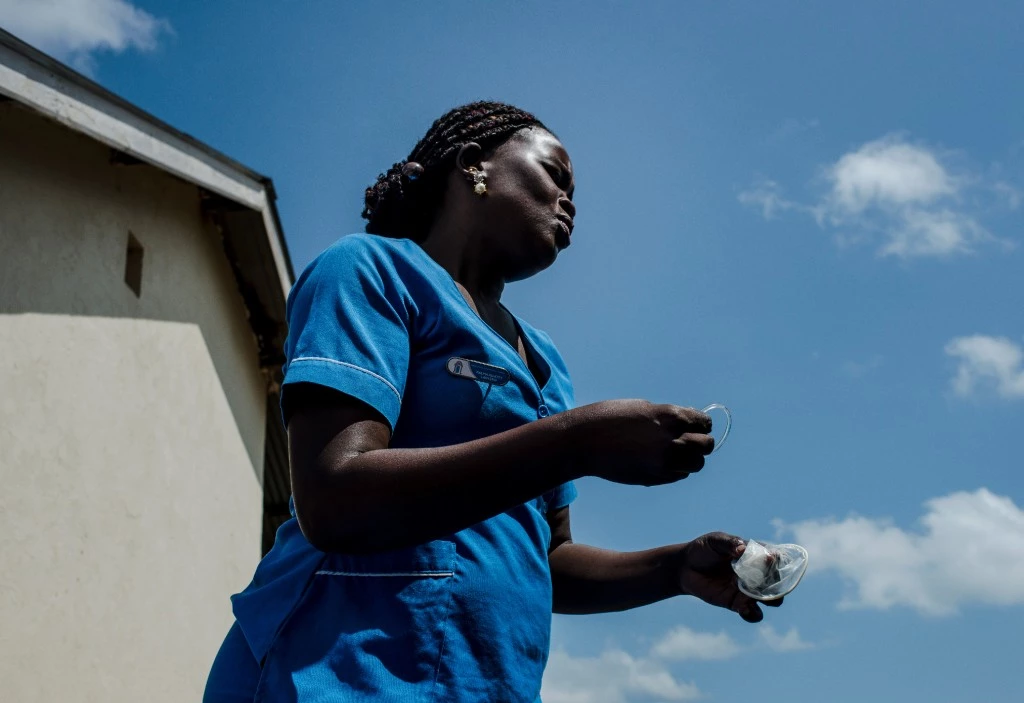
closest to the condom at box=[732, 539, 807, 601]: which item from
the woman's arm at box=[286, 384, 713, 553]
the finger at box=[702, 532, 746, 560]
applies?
the finger at box=[702, 532, 746, 560]

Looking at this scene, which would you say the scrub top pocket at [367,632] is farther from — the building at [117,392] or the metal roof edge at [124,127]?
the metal roof edge at [124,127]

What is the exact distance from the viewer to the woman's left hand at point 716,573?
2.13 meters

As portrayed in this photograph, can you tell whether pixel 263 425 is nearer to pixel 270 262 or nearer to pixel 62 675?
pixel 270 262

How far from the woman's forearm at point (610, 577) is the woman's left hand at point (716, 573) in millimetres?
50

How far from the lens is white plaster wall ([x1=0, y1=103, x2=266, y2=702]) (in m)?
5.02

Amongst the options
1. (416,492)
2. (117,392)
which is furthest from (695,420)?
(117,392)

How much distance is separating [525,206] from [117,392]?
4.31 meters

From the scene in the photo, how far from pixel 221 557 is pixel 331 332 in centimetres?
583

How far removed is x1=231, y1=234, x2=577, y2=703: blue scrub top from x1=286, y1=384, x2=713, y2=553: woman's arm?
0.05m

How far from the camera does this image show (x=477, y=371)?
1.96m

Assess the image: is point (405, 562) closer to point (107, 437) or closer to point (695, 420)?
point (695, 420)

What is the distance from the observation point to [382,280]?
195 centimetres

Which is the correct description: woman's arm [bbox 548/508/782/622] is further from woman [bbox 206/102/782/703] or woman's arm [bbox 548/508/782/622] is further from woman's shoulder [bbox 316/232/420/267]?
woman's shoulder [bbox 316/232/420/267]

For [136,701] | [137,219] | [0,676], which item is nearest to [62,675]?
[0,676]
